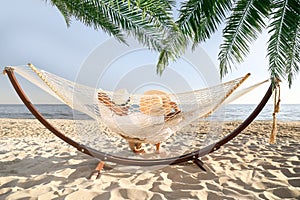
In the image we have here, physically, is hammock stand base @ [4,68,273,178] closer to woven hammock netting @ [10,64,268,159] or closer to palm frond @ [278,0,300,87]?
woven hammock netting @ [10,64,268,159]

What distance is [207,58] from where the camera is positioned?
184 cm

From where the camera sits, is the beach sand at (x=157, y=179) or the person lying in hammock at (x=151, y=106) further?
the person lying in hammock at (x=151, y=106)

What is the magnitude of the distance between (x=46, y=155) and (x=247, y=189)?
1.42 metres

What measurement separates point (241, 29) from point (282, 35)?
0.28m

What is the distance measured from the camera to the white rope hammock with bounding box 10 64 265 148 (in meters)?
1.38

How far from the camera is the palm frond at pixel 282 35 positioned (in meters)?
1.45

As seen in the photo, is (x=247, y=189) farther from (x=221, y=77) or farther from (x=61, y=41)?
(x=61, y=41)

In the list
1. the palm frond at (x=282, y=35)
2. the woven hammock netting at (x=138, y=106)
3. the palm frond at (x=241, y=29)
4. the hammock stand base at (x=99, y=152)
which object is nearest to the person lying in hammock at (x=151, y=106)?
the woven hammock netting at (x=138, y=106)

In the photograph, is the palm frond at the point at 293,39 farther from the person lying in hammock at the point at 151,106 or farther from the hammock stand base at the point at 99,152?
the person lying in hammock at the point at 151,106

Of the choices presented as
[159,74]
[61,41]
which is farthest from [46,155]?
[61,41]

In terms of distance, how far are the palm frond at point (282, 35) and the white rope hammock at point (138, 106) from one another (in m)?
0.21

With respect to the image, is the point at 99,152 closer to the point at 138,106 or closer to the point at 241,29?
the point at 138,106

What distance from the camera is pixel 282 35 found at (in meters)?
1.50

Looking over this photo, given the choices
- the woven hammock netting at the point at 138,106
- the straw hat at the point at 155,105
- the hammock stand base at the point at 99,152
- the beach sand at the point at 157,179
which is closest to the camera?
the beach sand at the point at 157,179
